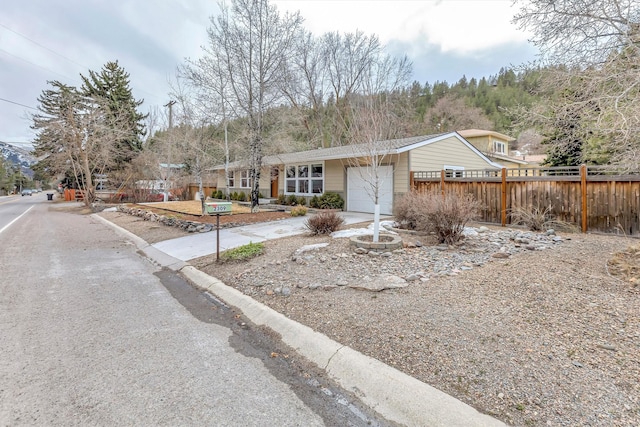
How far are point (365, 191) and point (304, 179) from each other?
4.72 metres

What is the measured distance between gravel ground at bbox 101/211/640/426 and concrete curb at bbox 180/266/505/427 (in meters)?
0.10

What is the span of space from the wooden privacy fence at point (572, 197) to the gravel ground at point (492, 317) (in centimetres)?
196

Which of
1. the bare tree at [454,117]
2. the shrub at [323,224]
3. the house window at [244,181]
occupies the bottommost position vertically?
the shrub at [323,224]

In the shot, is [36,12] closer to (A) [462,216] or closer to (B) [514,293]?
(A) [462,216]

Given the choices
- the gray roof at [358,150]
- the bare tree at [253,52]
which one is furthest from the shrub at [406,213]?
the bare tree at [253,52]

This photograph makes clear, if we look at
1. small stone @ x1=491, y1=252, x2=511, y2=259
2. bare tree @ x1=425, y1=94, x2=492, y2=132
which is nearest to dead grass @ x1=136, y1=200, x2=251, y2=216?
small stone @ x1=491, y1=252, x2=511, y2=259

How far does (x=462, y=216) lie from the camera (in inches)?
241

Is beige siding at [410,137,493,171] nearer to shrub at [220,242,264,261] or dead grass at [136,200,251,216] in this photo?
dead grass at [136,200,251,216]

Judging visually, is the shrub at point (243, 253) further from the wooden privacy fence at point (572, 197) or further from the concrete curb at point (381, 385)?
Answer: the wooden privacy fence at point (572, 197)

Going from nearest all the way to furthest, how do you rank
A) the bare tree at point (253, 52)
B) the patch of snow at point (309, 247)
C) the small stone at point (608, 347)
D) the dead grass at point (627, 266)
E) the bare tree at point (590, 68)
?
the small stone at point (608, 347) → the dead grass at point (627, 266) → the bare tree at point (590, 68) → the patch of snow at point (309, 247) → the bare tree at point (253, 52)

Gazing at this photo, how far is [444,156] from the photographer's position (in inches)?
529

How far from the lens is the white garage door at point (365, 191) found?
12766mm

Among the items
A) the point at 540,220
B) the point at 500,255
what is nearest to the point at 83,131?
the point at 500,255

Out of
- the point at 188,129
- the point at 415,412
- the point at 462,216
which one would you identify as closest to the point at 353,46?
the point at 188,129
